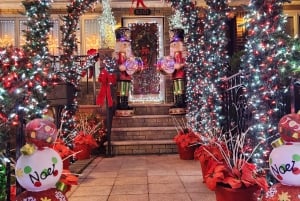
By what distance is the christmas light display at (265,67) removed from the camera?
3449 mm

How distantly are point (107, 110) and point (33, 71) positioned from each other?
480cm

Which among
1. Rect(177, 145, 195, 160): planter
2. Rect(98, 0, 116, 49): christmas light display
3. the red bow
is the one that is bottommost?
Rect(177, 145, 195, 160): planter

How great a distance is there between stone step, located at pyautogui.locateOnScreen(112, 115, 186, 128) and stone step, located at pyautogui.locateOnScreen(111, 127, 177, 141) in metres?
0.34

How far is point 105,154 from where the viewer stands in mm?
8438

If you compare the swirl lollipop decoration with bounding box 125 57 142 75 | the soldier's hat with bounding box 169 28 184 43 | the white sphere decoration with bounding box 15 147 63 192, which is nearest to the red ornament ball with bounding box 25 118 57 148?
the white sphere decoration with bounding box 15 147 63 192

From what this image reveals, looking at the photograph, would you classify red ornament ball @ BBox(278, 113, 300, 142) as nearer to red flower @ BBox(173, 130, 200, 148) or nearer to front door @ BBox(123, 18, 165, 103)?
red flower @ BBox(173, 130, 200, 148)

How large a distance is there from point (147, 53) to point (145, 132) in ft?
12.4

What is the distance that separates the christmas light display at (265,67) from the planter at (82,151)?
4.77m

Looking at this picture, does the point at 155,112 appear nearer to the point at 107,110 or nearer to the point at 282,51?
the point at 107,110

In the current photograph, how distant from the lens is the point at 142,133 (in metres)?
8.85

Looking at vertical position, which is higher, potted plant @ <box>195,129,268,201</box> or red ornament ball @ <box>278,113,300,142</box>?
red ornament ball @ <box>278,113,300,142</box>

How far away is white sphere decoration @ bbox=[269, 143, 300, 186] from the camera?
9.18ft

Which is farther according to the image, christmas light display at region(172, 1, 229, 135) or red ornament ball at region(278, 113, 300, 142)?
christmas light display at region(172, 1, 229, 135)

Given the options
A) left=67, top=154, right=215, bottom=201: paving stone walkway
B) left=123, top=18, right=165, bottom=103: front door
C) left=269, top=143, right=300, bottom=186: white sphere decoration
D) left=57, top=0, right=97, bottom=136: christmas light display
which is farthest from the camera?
left=123, top=18, right=165, bottom=103: front door
